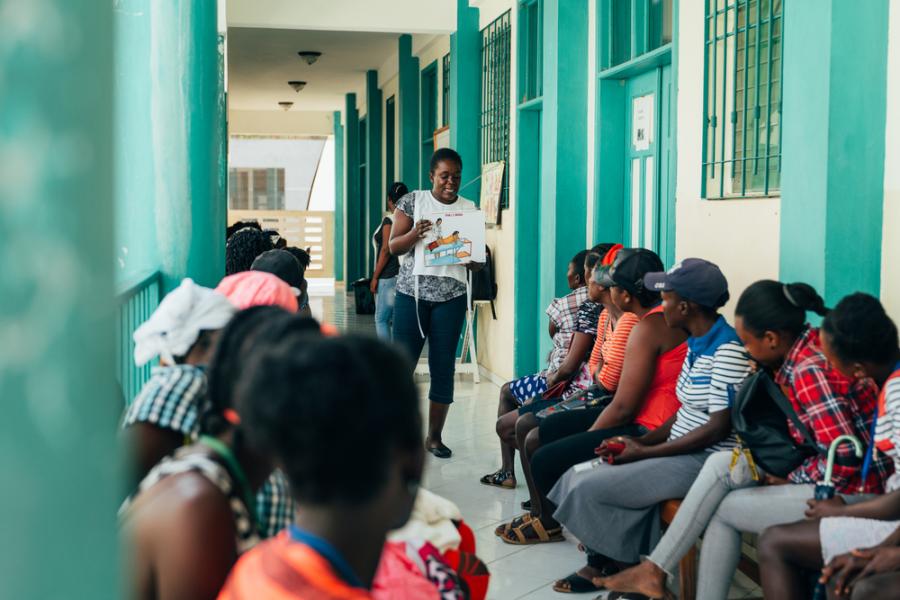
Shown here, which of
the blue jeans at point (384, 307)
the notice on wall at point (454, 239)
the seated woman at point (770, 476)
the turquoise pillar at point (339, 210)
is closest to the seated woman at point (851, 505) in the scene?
the seated woman at point (770, 476)

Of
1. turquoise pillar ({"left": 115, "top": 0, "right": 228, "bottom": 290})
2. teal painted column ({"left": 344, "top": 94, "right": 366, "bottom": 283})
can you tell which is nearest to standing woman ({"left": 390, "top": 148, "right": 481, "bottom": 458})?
turquoise pillar ({"left": 115, "top": 0, "right": 228, "bottom": 290})

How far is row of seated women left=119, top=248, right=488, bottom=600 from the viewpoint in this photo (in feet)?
3.71

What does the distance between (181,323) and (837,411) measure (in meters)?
1.74

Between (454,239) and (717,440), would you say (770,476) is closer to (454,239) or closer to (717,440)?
(717,440)

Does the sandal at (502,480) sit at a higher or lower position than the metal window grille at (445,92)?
lower

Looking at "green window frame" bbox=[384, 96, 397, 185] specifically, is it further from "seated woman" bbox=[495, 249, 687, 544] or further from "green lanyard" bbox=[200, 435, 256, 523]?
"green lanyard" bbox=[200, 435, 256, 523]

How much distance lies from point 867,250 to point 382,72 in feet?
36.5

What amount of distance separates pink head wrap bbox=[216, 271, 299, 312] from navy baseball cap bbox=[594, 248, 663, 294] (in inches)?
65.0

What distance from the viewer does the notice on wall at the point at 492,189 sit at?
7.84 meters

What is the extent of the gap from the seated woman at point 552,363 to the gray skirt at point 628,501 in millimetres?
1350

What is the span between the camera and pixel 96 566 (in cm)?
46

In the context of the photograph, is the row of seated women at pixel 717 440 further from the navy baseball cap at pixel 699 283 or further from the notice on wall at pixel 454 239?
the notice on wall at pixel 454 239

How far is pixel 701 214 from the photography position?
14.4ft

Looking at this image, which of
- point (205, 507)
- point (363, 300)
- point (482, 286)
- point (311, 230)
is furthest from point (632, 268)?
point (311, 230)
